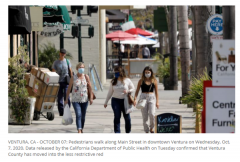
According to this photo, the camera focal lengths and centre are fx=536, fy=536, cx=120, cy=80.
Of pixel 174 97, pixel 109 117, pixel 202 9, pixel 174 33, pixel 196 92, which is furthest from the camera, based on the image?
pixel 174 33

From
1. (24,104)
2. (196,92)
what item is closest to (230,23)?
(196,92)

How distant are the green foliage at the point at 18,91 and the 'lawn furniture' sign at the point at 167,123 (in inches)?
177

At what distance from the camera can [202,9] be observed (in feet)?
54.3

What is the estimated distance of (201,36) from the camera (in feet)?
55.1

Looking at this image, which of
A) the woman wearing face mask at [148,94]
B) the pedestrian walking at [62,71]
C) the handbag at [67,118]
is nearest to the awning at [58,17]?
the pedestrian walking at [62,71]

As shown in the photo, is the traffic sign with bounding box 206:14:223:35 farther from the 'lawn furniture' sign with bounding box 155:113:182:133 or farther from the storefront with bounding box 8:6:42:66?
the 'lawn furniture' sign with bounding box 155:113:182:133

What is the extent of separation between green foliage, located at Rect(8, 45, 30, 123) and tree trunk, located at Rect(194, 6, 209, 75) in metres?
6.10

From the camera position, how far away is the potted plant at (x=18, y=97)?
13.0 meters

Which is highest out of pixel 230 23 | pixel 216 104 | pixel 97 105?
pixel 230 23

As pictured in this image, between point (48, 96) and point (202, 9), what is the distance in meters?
5.80

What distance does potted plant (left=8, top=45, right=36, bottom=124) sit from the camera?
42.5 feet

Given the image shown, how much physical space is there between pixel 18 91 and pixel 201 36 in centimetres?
647
